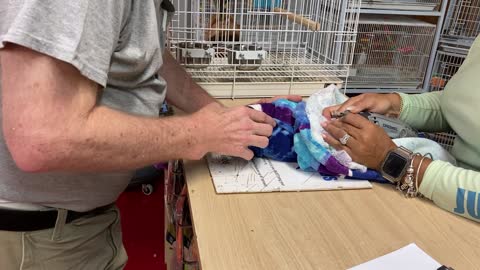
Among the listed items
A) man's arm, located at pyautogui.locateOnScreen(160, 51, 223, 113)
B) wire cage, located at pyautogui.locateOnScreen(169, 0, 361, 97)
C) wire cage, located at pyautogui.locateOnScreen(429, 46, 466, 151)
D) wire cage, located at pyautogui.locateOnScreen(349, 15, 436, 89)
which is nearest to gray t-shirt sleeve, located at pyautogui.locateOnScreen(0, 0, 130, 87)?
man's arm, located at pyautogui.locateOnScreen(160, 51, 223, 113)

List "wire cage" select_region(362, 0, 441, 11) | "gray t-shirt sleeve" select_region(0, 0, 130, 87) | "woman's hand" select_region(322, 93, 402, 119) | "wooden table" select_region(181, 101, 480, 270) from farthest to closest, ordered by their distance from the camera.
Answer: "wire cage" select_region(362, 0, 441, 11) → "woman's hand" select_region(322, 93, 402, 119) → "wooden table" select_region(181, 101, 480, 270) → "gray t-shirt sleeve" select_region(0, 0, 130, 87)

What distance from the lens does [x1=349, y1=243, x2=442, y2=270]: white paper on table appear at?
0.61 meters

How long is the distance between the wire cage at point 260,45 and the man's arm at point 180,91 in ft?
0.39

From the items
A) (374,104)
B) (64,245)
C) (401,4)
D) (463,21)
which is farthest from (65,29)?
(463,21)

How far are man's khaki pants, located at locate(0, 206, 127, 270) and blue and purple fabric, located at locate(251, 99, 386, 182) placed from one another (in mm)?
378

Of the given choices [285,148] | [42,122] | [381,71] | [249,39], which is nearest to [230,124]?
[285,148]

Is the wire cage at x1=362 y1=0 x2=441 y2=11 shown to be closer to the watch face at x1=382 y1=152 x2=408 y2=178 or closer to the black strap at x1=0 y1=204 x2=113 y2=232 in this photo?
the watch face at x1=382 y1=152 x2=408 y2=178

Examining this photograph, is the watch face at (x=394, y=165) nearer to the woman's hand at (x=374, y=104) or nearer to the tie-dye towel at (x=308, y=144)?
the tie-dye towel at (x=308, y=144)

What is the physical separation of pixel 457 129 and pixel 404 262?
424 mm

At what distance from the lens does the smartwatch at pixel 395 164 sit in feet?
2.65

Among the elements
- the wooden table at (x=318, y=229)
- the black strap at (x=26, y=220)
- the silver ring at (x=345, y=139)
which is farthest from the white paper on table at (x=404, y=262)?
the black strap at (x=26, y=220)

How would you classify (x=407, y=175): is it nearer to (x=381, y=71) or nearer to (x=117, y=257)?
(x=117, y=257)

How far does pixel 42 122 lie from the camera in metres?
0.56

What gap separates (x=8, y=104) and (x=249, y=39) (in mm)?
869
